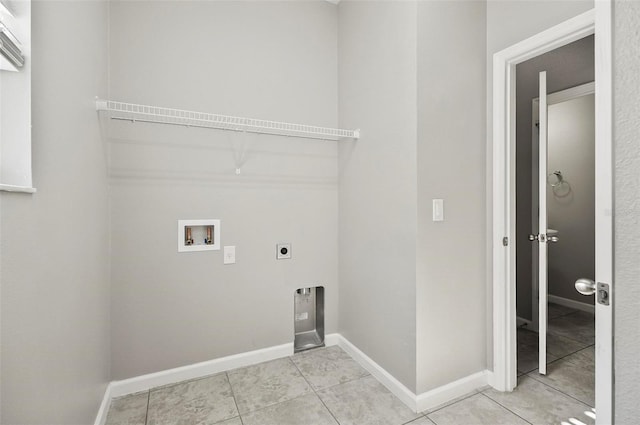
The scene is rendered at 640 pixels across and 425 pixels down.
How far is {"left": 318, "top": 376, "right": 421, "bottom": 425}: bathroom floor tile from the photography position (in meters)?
1.67

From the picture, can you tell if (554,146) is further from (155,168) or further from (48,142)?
(48,142)

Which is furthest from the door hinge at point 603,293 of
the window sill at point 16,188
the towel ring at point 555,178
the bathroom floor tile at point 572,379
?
the towel ring at point 555,178

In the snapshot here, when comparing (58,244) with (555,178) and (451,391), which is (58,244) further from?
(555,178)

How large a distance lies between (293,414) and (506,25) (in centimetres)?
270

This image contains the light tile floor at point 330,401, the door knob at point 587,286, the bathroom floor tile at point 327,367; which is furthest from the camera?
the bathroom floor tile at point 327,367

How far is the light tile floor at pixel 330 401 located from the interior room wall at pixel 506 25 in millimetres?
350

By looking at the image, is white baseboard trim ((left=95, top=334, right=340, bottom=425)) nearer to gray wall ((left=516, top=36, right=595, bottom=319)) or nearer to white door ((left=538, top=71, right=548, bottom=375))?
white door ((left=538, top=71, right=548, bottom=375))

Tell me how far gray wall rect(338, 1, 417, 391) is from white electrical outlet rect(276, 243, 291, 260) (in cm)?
47

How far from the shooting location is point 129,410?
68.7 inches

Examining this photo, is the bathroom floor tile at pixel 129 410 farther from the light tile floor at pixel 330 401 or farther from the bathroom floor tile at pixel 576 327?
the bathroom floor tile at pixel 576 327

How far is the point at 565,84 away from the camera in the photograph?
2.67m

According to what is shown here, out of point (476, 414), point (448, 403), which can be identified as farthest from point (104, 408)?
point (476, 414)

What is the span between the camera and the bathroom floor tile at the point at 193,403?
5.49ft

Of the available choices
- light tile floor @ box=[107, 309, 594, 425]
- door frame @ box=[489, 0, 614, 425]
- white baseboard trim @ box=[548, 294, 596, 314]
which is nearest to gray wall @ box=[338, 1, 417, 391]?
light tile floor @ box=[107, 309, 594, 425]
